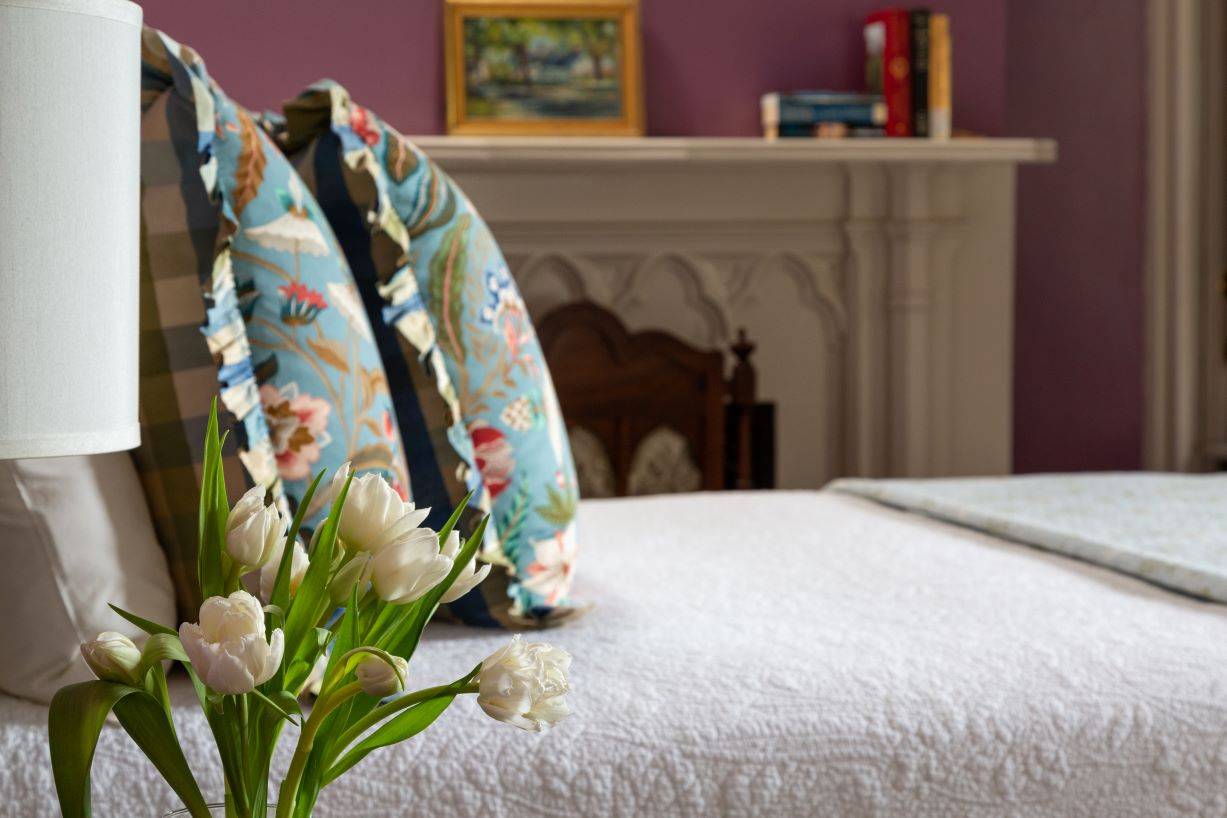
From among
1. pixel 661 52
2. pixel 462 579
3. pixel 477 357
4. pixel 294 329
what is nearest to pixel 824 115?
pixel 661 52

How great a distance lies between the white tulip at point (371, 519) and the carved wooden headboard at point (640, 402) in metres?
2.44

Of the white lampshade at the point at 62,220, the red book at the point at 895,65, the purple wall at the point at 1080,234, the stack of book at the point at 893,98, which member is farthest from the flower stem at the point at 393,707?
the purple wall at the point at 1080,234

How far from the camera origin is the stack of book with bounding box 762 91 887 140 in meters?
3.11

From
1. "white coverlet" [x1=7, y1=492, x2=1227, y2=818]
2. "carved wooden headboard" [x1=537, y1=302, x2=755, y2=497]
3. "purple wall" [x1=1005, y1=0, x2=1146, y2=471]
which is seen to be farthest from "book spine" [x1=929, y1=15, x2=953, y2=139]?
"white coverlet" [x1=7, y1=492, x2=1227, y2=818]

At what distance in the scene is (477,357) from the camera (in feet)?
3.65

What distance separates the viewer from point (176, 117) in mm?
927

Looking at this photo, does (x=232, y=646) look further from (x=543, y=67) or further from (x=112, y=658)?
(x=543, y=67)

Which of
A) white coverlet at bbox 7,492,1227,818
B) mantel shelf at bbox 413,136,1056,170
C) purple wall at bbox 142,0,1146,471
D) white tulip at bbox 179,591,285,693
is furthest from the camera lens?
purple wall at bbox 142,0,1146,471

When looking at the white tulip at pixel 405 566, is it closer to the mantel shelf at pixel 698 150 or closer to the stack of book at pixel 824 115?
the mantel shelf at pixel 698 150

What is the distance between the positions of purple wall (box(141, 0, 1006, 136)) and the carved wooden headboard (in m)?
0.55

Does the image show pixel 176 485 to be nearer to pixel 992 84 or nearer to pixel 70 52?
pixel 70 52

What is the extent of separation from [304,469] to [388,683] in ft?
1.58

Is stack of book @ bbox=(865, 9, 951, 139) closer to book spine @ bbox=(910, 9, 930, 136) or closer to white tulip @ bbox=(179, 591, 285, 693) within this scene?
book spine @ bbox=(910, 9, 930, 136)

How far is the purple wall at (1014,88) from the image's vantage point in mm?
3043
